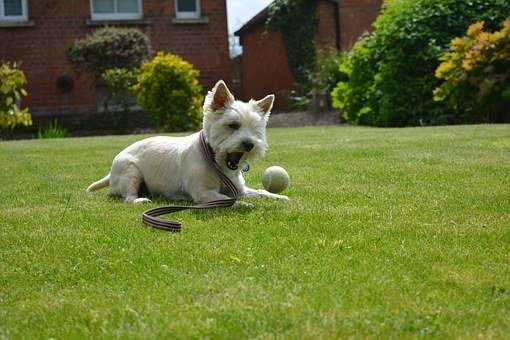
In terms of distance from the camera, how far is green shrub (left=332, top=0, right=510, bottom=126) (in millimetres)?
17031

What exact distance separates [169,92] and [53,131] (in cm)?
335

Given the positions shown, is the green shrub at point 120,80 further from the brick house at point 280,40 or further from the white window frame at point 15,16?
the brick house at point 280,40

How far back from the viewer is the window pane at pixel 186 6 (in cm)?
2198

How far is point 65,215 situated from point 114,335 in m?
2.81

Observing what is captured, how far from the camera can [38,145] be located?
1346 centimetres

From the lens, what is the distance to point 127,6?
21516mm

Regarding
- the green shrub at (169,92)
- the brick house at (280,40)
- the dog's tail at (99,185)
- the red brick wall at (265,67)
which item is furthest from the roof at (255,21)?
the dog's tail at (99,185)

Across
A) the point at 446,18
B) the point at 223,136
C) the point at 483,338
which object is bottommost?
the point at 483,338

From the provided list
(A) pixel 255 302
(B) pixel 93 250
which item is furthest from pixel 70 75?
(A) pixel 255 302

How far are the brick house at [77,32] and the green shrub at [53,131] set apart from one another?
746mm

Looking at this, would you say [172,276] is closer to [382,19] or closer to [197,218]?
[197,218]

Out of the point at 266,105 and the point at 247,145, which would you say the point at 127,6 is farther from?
the point at 247,145

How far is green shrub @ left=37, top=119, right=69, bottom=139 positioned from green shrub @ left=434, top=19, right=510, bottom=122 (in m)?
9.30

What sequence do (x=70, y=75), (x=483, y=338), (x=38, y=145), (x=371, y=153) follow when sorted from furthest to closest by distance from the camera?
(x=70, y=75), (x=38, y=145), (x=371, y=153), (x=483, y=338)
